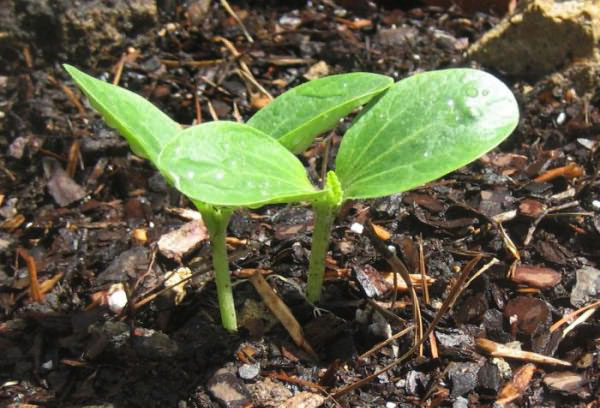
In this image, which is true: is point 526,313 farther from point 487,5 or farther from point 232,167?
point 487,5

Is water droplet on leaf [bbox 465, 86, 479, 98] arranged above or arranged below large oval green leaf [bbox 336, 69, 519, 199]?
above

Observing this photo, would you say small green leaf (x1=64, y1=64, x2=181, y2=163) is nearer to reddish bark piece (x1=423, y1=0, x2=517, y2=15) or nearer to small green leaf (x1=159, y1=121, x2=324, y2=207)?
small green leaf (x1=159, y1=121, x2=324, y2=207)

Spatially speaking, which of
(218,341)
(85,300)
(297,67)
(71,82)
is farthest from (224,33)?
(218,341)

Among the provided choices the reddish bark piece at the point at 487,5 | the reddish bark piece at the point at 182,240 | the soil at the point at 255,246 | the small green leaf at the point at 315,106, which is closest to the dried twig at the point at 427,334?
the soil at the point at 255,246

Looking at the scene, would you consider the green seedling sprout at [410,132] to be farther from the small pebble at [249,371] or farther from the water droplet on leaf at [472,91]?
the small pebble at [249,371]

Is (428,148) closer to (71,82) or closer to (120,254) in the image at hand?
(120,254)

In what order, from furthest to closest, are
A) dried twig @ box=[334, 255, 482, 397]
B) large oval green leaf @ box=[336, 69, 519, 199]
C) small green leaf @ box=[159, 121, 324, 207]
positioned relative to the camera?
dried twig @ box=[334, 255, 482, 397], large oval green leaf @ box=[336, 69, 519, 199], small green leaf @ box=[159, 121, 324, 207]

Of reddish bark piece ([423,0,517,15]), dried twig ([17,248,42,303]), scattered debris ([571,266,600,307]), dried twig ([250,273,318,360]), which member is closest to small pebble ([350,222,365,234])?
dried twig ([250,273,318,360])
